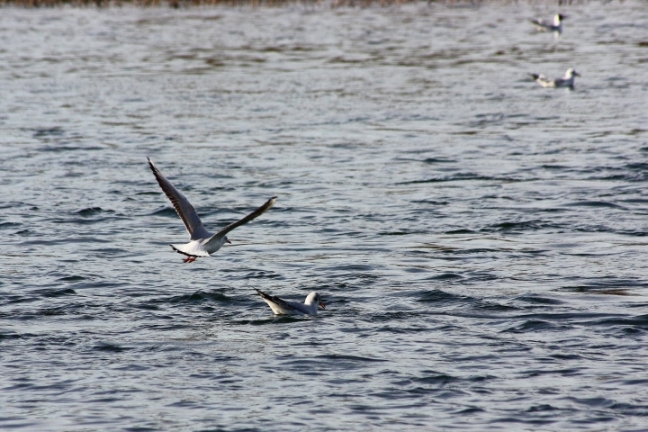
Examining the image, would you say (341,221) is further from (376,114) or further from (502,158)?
(376,114)

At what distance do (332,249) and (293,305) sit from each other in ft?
10.4

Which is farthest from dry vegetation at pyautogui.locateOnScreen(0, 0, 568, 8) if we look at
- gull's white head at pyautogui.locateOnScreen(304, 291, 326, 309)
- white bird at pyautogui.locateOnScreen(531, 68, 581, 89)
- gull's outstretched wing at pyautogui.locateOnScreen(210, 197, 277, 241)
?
gull's outstretched wing at pyautogui.locateOnScreen(210, 197, 277, 241)

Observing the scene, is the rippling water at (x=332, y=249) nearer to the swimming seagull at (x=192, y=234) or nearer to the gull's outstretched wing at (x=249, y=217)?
the swimming seagull at (x=192, y=234)

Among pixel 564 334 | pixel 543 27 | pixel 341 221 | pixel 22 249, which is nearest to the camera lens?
pixel 564 334

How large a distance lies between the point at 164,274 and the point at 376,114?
38.6 feet

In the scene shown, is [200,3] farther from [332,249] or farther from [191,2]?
[332,249]

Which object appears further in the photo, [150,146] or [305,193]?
[150,146]

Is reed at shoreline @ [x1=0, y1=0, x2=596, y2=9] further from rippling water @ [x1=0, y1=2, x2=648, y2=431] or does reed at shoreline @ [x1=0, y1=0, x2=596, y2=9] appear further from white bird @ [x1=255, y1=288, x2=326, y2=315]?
white bird @ [x1=255, y1=288, x2=326, y2=315]

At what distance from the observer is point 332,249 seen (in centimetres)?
1427

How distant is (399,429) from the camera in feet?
27.6

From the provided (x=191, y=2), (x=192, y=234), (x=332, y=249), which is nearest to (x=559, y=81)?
(x=332, y=249)

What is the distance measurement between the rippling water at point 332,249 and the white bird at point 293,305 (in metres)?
0.18

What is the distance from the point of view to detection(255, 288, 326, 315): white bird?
11.1 m

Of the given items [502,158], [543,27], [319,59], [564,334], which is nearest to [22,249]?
[564,334]
